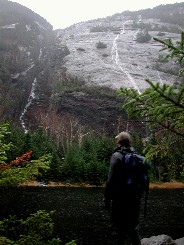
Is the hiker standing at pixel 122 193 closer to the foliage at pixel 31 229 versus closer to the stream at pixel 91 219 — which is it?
the foliage at pixel 31 229

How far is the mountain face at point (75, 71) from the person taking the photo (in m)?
78.0

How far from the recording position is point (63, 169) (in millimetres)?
47719

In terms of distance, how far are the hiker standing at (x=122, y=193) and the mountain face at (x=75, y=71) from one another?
59.9m

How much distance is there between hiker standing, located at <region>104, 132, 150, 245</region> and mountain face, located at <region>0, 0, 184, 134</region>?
59903 millimetres

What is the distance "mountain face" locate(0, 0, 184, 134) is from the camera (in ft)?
256

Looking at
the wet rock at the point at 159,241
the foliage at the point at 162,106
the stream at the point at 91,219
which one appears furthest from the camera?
the stream at the point at 91,219

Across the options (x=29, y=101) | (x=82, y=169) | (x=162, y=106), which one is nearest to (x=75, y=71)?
(x=29, y=101)

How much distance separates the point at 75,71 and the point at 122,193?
87775 mm

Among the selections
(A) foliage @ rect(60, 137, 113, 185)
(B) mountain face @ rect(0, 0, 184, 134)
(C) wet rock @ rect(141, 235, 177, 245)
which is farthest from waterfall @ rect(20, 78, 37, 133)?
(C) wet rock @ rect(141, 235, 177, 245)

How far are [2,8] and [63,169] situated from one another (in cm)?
10721

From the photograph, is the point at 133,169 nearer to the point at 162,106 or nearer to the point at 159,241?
the point at 162,106

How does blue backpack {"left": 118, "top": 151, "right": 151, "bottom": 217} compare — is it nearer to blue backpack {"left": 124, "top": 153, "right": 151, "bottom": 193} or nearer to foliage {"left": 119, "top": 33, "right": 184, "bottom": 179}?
blue backpack {"left": 124, "top": 153, "right": 151, "bottom": 193}

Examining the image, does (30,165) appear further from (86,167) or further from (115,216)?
(86,167)

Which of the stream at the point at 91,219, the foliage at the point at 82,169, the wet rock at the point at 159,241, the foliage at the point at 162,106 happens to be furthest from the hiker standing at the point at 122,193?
the foliage at the point at 82,169
